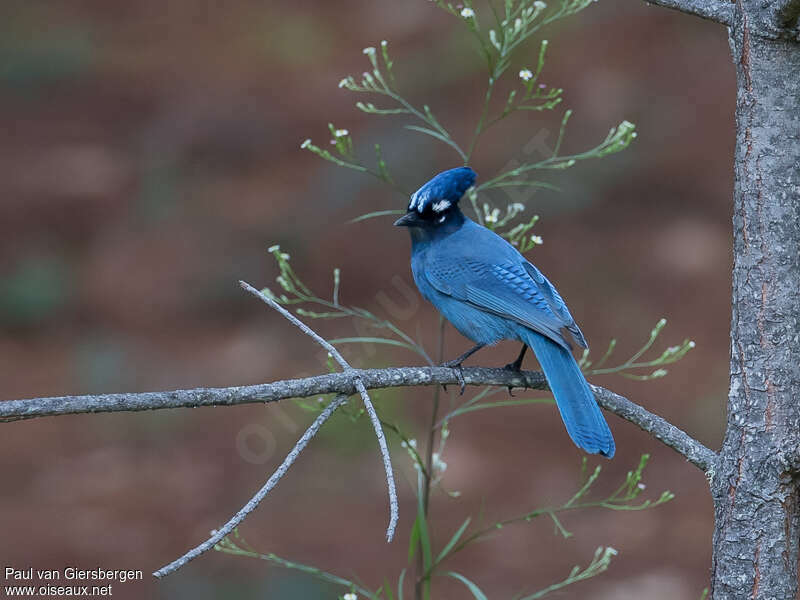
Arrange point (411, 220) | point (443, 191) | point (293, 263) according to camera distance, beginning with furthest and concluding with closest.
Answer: point (293, 263), point (411, 220), point (443, 191)

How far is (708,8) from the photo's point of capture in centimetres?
253

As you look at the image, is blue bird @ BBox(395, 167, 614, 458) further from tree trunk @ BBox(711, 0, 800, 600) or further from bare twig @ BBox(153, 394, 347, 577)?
Result: bare twig @ BBox(153, 394, 347, 577)

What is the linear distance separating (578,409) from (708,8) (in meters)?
1.10

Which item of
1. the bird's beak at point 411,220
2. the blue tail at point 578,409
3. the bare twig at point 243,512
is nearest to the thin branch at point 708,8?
the blue tail at point 578,409

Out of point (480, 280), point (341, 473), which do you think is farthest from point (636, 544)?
point (480, 280)

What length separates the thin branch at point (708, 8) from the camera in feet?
8.23

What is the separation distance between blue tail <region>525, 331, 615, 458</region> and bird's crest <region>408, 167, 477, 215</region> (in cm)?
75

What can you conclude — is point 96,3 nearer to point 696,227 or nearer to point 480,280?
point 696,227

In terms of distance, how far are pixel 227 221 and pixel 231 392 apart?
6.75 m

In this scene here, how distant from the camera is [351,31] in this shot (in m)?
10.9

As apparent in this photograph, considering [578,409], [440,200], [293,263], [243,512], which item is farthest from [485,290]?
[293,263]

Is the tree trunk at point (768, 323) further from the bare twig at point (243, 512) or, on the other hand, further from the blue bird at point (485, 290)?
the bare twig at point (243, 512)

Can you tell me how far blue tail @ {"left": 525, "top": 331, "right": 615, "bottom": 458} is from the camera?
3.01m

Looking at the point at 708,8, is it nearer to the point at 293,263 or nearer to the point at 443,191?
the point at 443,191
